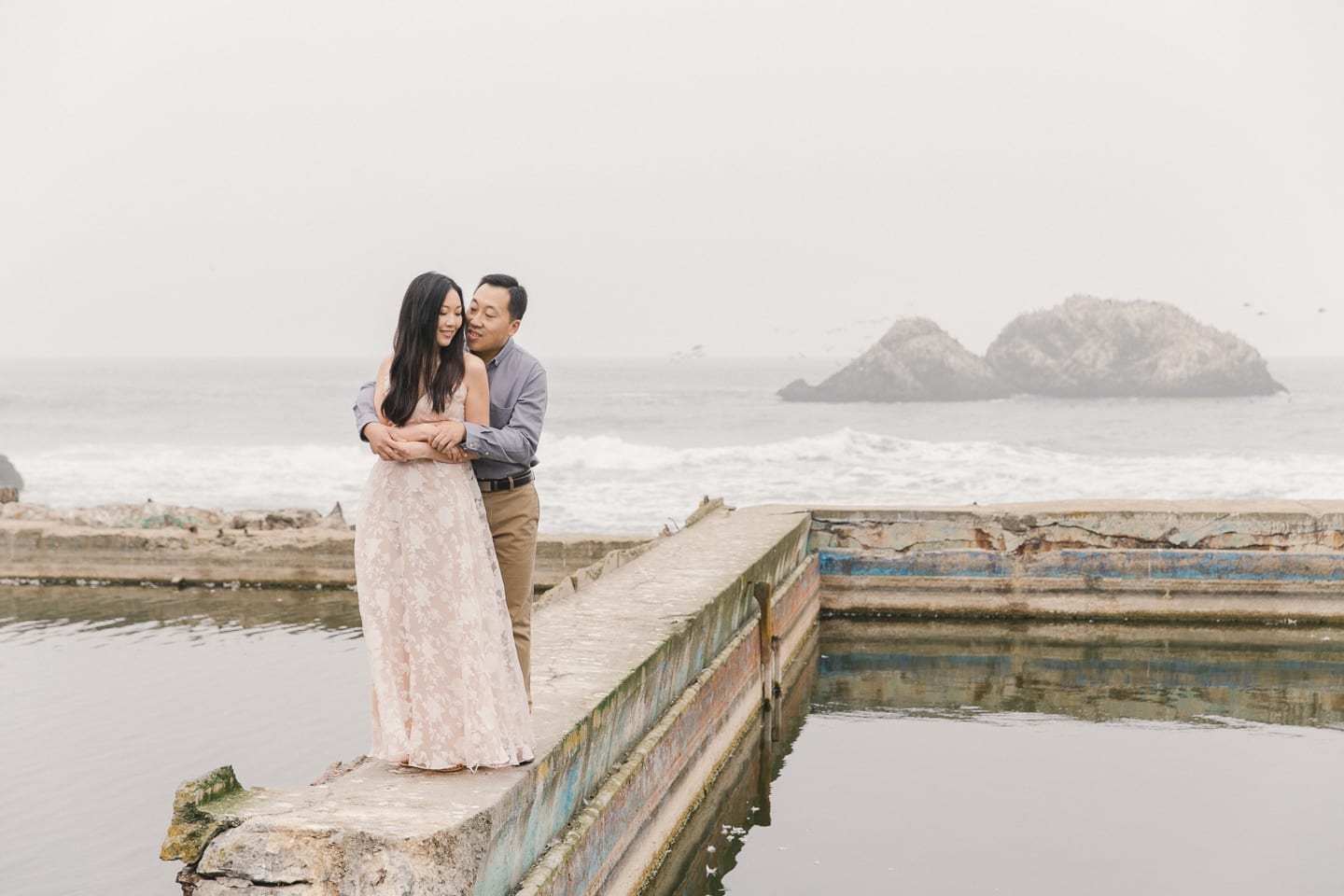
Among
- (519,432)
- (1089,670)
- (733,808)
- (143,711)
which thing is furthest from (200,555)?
(519,432)

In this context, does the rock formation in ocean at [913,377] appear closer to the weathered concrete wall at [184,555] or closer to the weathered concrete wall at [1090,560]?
the weathered concrete wall at [184,555]

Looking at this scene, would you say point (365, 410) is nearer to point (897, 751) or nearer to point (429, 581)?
point (429, 581)

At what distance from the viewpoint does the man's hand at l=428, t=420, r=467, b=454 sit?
3.94 metres

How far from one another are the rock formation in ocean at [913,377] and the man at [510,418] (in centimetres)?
7180

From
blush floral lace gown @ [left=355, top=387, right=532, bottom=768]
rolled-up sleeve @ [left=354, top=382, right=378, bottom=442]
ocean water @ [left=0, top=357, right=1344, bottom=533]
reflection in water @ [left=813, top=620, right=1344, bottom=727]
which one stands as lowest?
ocean water @ [left=0, top=357, right=1344, bottom=533]

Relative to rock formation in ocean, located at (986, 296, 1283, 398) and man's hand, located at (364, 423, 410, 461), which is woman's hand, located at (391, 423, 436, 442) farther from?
rock formation in ocean, located at (986, 296, 1283, 398)

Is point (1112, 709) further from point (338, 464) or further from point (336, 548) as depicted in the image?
point (338, 464)

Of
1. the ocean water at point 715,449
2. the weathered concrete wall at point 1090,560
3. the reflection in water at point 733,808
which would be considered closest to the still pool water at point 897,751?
the reflection in water at point 733,808

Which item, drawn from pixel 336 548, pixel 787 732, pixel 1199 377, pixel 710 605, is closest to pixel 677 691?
pixel 710 605

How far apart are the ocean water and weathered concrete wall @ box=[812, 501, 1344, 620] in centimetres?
170

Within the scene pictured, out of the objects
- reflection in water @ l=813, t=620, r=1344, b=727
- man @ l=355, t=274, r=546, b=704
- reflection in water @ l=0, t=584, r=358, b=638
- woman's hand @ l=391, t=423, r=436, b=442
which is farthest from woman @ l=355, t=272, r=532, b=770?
reflection in water @ l=0, t=584, r=358, b=638

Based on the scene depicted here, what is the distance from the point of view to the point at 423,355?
395 centimetres

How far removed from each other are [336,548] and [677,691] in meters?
7.25

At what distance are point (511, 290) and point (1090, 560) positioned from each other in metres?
7.69
